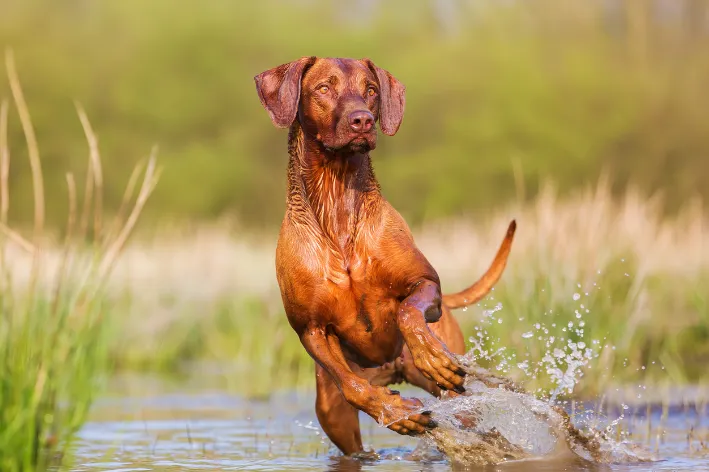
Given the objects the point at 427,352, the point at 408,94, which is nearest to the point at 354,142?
the point at 427,352

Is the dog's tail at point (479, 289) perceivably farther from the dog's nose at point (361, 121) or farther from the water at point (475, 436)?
the dog's nose at point (361, 121)

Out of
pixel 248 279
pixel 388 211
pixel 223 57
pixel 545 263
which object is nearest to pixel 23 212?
pixel 223 57

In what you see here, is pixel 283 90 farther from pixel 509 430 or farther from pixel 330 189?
pixel 509 430

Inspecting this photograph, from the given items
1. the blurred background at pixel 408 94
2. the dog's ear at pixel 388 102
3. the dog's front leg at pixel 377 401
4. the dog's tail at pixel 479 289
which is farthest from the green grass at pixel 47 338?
the blurred background at pixel 408 94

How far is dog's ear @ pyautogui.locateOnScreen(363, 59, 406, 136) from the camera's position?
5.65 metres

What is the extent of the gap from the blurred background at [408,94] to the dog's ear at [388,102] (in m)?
36.7

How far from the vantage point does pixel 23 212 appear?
138 feet

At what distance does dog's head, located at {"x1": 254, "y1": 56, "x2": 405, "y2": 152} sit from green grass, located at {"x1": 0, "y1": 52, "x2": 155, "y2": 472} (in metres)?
0.78

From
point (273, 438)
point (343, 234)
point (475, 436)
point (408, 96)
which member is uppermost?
point (408, 96)

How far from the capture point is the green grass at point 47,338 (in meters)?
4.48

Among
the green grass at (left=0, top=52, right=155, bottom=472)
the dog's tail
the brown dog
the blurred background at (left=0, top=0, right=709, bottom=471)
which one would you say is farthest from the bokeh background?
the green grass at (left=0, top=52, right=155, bottom=472)

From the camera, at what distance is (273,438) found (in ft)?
23.5

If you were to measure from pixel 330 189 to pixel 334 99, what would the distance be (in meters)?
0.46

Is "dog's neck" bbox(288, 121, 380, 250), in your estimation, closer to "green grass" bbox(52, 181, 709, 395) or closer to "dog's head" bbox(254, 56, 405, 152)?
"dog's head" bbox(254, 56, 405, 152)
